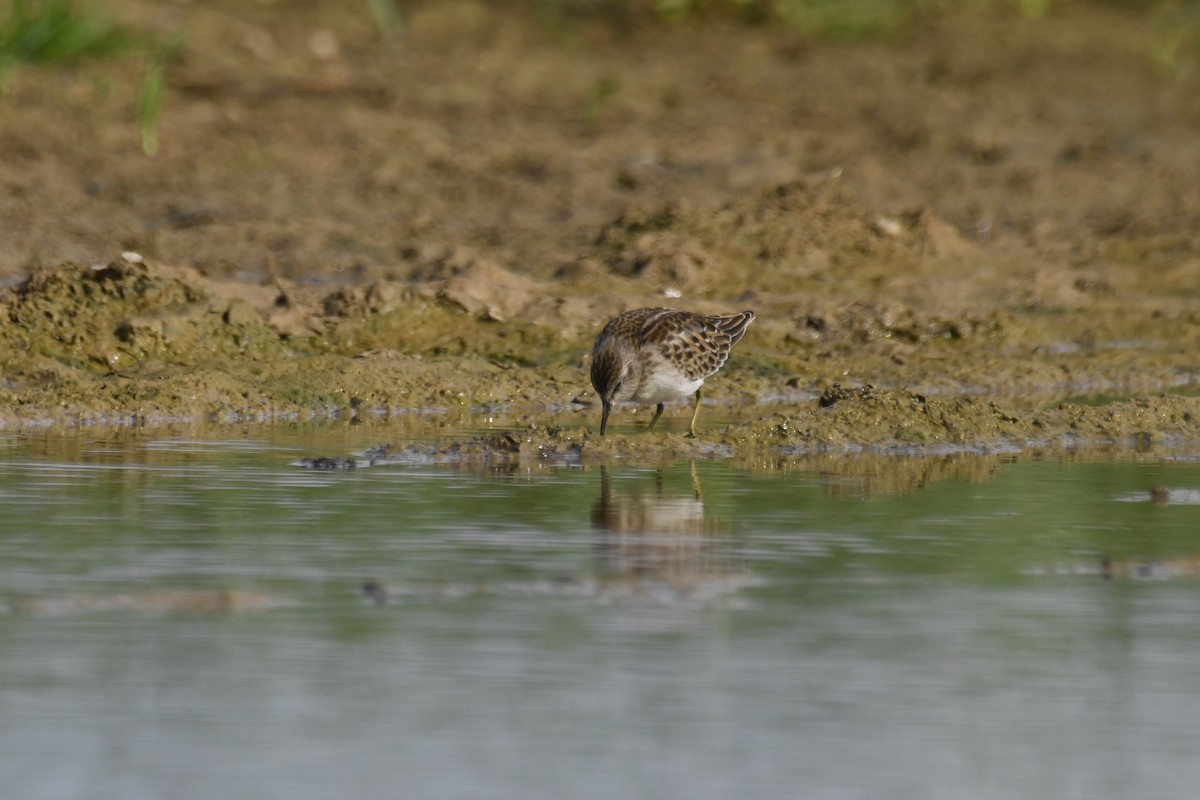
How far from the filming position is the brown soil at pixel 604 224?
1242 cm

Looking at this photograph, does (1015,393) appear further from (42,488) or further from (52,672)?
(52,672)

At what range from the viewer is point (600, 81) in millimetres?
18766

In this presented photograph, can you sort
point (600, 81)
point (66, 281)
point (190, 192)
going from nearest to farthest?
point (66, 281)
point (190, 192)
point (600, 81)

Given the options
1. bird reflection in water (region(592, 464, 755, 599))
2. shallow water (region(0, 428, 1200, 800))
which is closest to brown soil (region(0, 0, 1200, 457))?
bird reflection in water (region(592, 464, 755, 599))

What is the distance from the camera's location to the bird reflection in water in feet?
23.8

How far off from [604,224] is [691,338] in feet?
15.9

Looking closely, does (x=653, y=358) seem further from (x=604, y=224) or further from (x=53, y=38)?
(x=604, y=224)

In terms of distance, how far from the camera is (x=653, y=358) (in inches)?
429

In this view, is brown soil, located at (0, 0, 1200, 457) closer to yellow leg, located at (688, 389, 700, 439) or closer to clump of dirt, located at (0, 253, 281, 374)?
clump of dirt, located at (0, 253, 281, 374)

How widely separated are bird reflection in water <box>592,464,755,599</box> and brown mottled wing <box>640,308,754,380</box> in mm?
1410

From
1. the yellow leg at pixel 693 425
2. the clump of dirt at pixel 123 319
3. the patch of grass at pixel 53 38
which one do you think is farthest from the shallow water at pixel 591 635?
the clump of dirt at pixel 123 319

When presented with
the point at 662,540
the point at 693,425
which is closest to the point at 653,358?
the point at 693,425

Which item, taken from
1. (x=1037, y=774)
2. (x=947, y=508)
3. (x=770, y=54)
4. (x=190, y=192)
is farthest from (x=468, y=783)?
(x=770, y=54)

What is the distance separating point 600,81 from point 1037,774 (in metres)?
14.0
